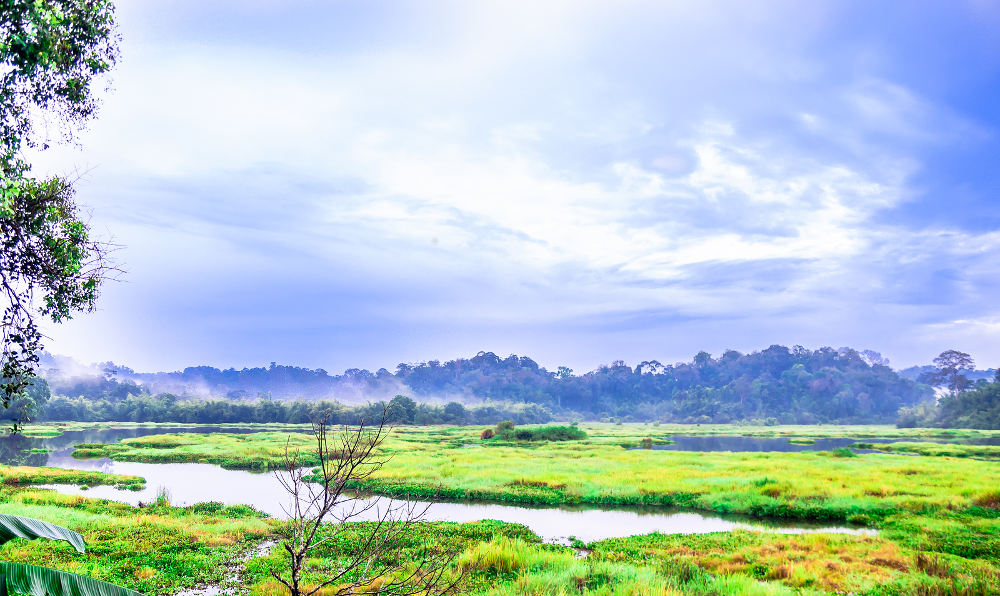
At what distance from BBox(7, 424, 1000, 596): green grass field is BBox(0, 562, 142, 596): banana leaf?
5.85m

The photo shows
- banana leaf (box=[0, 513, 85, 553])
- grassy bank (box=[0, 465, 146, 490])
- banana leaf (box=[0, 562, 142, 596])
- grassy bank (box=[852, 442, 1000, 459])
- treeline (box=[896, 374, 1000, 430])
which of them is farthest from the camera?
treeline (box=[896, 374, 1000, 430])

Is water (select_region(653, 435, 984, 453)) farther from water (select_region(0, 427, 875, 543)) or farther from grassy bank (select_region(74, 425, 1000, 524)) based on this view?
water (select_region(0, 427, 875, 543))

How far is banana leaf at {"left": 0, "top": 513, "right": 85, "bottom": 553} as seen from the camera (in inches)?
239

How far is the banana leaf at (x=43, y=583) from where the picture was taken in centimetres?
500

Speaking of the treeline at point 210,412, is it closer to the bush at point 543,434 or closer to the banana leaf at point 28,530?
the bush at point 543,434

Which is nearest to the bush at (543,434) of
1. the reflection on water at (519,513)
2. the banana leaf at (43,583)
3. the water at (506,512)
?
the water at (506,512)

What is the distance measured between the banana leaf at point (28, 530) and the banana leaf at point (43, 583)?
0.59m

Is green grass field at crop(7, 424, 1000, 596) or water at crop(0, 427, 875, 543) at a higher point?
green grass field at crop(7, 424, 1000, 596)

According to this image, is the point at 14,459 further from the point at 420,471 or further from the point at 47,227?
the point at 47,227

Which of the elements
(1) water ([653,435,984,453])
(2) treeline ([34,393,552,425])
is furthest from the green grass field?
(2) treeline ([34,393,552,425])

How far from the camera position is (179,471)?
36844 millimetres

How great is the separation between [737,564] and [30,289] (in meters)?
19.5

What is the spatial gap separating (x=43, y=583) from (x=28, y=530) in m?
1.45

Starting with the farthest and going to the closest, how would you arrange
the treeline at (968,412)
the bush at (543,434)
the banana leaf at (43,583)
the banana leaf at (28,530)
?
the treeline at (968,412)
the bush at (543,434)
the banana leaf at (28,530)
the banana leaf at (43,583)
